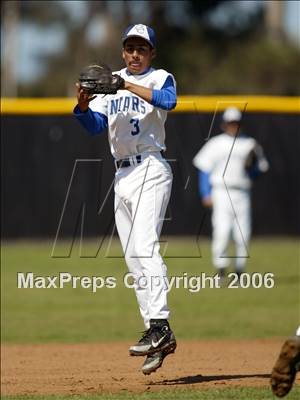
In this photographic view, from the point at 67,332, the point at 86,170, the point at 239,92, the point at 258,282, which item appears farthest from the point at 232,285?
the point at 239,92

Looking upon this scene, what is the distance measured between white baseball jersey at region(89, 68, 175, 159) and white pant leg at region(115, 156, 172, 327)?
4.6 inches

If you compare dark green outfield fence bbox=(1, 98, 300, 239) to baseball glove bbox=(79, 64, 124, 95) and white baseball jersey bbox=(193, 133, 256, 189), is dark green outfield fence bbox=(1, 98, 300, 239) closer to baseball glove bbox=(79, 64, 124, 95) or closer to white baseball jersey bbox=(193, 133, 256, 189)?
white baseball jersey bbox=(193, 133, 256, 189)

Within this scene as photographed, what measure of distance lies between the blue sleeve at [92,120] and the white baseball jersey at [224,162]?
6.16m

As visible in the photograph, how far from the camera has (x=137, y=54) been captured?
258 inches

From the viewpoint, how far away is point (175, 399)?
19.8ft

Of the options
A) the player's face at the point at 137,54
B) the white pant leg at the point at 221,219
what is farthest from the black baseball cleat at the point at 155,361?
the white pant leg at the point at 221,219

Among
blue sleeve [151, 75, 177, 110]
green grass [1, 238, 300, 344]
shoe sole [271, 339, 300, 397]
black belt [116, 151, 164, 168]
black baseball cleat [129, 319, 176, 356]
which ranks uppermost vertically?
blue sleeve [151, 75, 177, 110]

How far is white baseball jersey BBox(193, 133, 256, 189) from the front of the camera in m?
13.0

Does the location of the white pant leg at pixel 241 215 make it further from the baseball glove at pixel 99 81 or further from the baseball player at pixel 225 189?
the baseball glove at pixel 99 81

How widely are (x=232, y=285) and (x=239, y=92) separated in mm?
21161

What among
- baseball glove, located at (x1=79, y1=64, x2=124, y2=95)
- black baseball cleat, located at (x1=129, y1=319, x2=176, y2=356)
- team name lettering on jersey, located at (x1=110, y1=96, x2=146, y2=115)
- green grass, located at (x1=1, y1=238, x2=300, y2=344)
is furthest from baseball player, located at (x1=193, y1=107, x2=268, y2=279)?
baseball glove, located at (x1=79, y1=64, x2=124, y2=95)

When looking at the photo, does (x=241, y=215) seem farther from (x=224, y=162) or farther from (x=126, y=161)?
(x=126, y=161)

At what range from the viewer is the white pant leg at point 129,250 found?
22.0 ft

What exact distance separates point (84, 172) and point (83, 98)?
37.8ft
